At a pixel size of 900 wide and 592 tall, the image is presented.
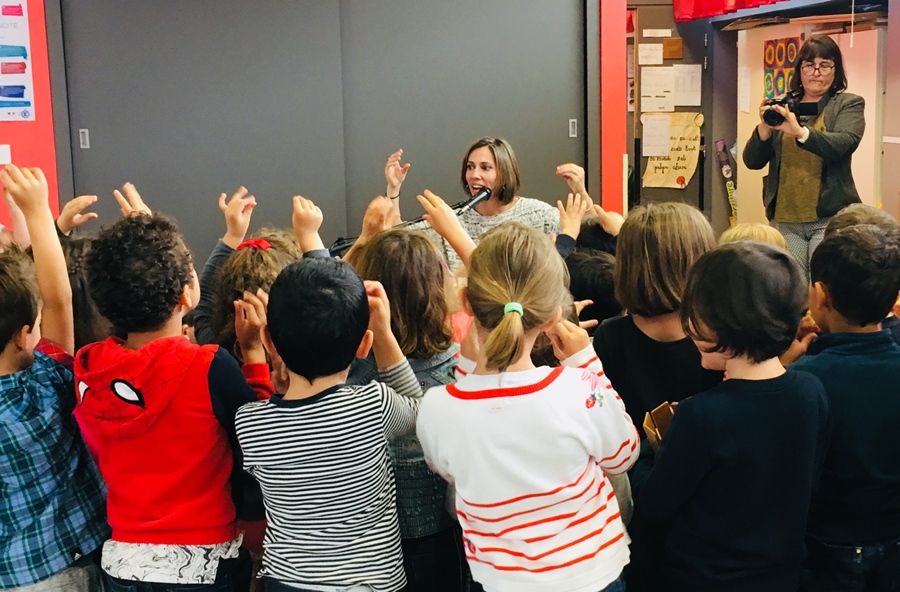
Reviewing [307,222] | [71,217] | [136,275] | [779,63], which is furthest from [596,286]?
[779,63]

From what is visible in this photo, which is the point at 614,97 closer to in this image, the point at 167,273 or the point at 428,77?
the point at 428,77

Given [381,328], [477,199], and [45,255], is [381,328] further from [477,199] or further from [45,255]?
[477,199]

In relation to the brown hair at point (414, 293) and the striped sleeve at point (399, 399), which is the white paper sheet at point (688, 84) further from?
the striped sleeve at point (399, 399)

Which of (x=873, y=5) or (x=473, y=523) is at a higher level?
(x=873, y=5)

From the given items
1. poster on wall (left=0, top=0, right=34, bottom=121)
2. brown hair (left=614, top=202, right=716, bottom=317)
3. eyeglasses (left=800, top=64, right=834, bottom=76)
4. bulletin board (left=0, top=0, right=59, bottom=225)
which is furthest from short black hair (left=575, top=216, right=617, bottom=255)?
poster on wall (left=0, top=0, right=34, bottom=121)

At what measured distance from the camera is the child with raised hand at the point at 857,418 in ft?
5.09

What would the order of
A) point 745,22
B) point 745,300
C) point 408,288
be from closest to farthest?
point 745,300 → point 408,288 → point 745,22

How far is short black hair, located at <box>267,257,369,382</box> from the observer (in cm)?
142

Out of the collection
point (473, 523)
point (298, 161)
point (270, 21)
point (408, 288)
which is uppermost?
point (270, 21)

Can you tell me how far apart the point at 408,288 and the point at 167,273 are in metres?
0.44

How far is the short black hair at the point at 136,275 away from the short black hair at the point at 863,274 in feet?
3.92

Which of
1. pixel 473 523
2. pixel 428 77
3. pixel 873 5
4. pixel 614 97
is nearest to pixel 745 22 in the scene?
pixel 873 5

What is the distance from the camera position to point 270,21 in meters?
3.93

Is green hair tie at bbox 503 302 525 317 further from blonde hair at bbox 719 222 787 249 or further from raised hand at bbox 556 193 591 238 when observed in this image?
raised hand at bbox 556 193 591 238
